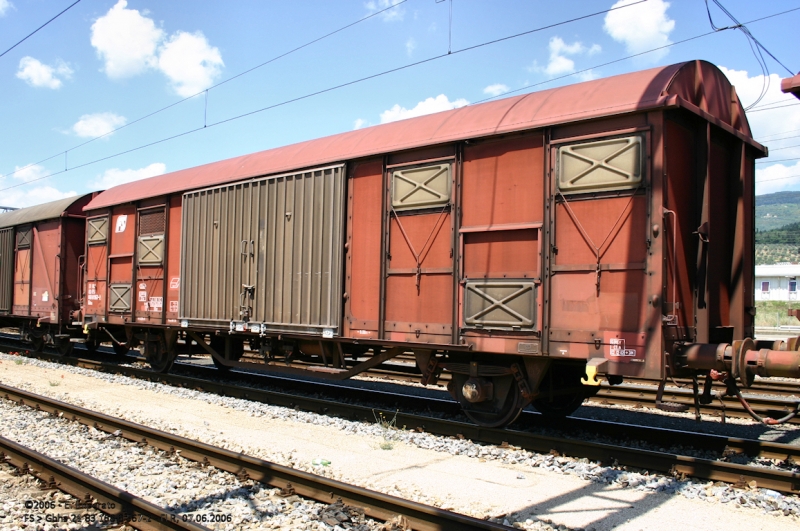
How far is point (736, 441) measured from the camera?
675cm

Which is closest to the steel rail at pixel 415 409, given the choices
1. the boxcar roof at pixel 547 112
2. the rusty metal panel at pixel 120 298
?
the rusty metal panel at pixel 120 298

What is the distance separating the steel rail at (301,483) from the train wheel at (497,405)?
108 inches

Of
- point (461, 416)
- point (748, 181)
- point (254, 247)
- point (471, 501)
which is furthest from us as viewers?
point (254, 247)

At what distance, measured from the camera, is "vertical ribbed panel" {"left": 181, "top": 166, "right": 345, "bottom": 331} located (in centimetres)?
938

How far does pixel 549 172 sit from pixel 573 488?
331 centimetres

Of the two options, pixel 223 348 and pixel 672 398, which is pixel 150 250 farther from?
pixel 672 398

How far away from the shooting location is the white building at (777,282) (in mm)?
57375

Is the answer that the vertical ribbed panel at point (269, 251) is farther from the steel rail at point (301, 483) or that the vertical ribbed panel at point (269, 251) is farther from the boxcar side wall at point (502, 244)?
the steel rail at point (301, 483)

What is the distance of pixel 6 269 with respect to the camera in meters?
19.3

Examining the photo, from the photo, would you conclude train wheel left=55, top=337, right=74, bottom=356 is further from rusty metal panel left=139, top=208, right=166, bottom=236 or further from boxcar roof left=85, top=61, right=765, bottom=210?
boxcar roof left=85, top=61, right=765, bottom=210

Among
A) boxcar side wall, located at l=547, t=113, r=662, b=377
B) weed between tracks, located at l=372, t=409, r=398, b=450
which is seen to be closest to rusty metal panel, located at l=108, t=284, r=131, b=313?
weed between tracks, located at l=372, t=409, r=398, b=450

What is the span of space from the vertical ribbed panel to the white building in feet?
193

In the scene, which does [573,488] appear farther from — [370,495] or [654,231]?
[654,231]

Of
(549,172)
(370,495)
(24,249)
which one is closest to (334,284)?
(549,172)
